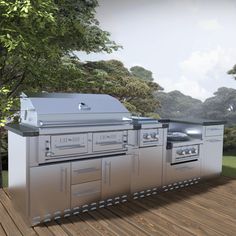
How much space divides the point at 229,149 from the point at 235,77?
2030 mm

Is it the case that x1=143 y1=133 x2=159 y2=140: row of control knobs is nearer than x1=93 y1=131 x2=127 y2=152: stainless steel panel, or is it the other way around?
x1=93 y1=131 x2=127 y2=152: stainless steel panel

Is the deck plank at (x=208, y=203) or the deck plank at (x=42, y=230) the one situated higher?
the deck plank at (x=208, y=203)

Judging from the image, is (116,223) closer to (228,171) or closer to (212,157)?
(212,157)

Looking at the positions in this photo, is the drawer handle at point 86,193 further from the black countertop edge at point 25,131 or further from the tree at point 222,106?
the tree at point 222,106

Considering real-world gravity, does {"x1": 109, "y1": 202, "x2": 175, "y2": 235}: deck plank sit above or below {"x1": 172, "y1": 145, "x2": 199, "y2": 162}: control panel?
below

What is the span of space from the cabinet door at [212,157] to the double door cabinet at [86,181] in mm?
918

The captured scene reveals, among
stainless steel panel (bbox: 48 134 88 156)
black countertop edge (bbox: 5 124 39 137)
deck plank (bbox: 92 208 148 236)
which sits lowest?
deck plank (bbox: 92 208 148 236)

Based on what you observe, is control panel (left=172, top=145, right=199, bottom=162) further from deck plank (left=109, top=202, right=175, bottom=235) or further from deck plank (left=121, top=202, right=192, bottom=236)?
deck plank (left=109, top=202, right=175, bottom=235)

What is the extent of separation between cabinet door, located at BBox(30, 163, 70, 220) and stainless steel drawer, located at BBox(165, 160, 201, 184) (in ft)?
4.71

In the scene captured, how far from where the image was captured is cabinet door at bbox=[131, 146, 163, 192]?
3.24m

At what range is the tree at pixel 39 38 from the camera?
3.10 metres

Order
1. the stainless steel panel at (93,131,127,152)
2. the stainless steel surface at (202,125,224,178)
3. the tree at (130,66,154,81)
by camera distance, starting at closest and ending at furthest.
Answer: the stainless steel panel at (93,131,127,152), the stainless steel surface at (202,125,224,178), the tree at (130,66,154,81)

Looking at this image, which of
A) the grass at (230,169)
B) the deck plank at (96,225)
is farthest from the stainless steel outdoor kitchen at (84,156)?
the grass at (230,169)

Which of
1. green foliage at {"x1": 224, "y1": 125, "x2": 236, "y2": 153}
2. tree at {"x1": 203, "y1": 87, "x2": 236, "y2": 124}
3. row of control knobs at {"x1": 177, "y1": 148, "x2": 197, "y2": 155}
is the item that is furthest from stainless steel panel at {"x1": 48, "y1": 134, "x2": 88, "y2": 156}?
tree at {"x1": 203, "y1": 87, "x2": 236, "y2": 124}
